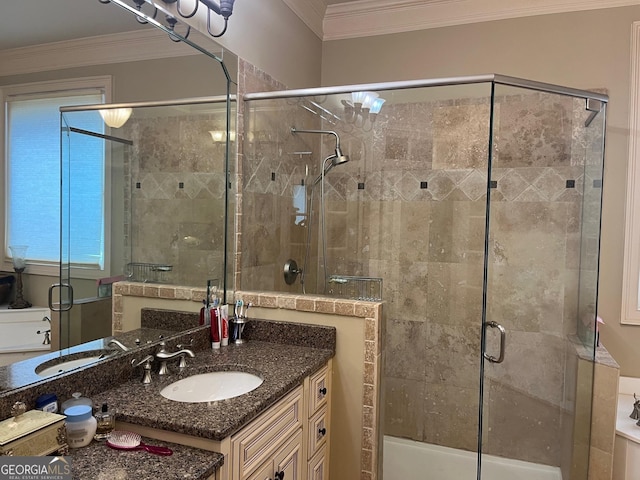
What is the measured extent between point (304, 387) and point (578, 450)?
5.08 feet

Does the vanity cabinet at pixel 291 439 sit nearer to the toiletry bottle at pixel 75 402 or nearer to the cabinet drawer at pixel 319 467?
the cabinet drawer at pixel 319 467

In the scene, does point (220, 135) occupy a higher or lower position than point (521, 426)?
higher

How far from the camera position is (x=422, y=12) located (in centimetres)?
309

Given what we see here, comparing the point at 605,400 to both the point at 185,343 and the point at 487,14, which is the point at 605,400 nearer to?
the point at 185,343

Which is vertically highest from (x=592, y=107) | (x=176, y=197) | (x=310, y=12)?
(x=310, y=12)

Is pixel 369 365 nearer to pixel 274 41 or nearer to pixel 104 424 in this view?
pixel 104 424

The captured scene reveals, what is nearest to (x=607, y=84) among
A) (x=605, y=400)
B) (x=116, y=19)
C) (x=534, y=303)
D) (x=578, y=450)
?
(x=534, y=303)

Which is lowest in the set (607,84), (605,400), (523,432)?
(523,432)

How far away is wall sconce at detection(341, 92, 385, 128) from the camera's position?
2.45 m

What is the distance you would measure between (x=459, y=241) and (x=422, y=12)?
1.66 m

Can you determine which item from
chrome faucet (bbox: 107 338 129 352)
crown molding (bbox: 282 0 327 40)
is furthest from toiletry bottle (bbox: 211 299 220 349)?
crown molding (bbox: 282 0 327 40)

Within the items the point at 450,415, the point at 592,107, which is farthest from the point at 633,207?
the point at 450,415

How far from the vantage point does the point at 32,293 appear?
4.26 feet

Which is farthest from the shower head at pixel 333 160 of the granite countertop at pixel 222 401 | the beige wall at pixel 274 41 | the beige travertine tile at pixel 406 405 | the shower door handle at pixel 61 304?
the shower door handle at pixel 61 304
